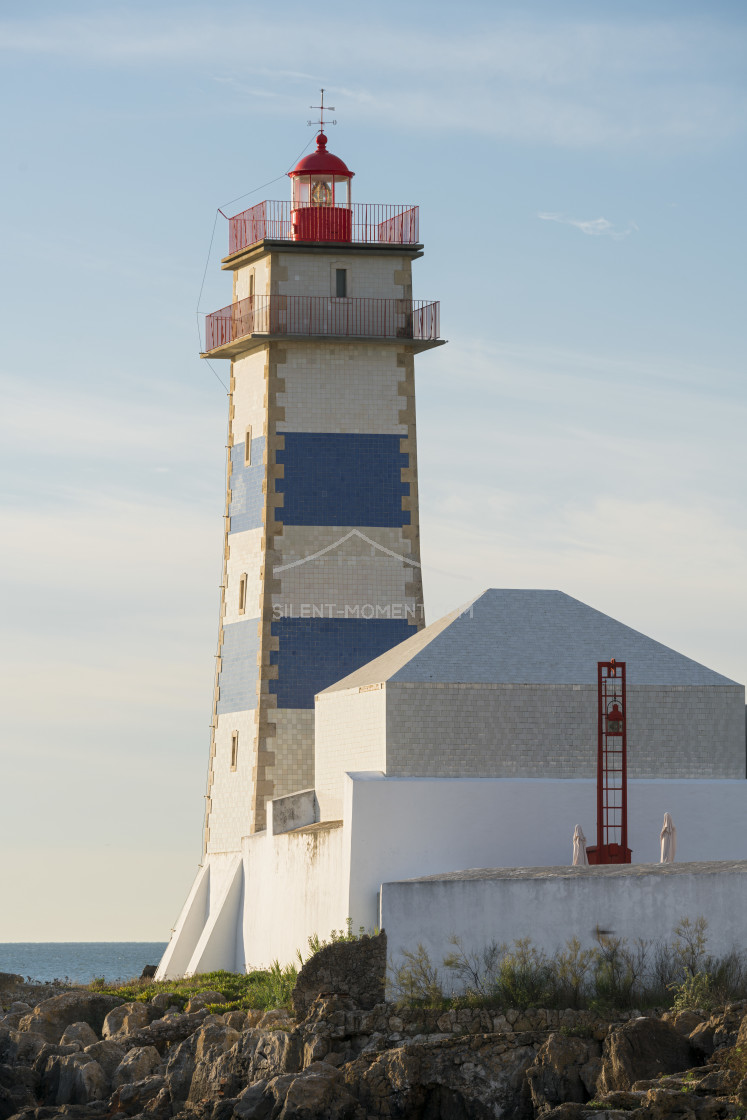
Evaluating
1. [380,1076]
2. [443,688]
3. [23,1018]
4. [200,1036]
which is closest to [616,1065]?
[380,1076]

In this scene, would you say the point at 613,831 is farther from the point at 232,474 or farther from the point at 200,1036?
the point at 232,474

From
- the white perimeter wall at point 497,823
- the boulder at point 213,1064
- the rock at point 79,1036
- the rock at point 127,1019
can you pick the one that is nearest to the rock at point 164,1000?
the rock at point 127,1019

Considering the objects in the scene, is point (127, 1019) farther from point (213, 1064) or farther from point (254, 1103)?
point (254, 1103)

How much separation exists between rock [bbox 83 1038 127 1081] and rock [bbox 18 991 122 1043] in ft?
7.93

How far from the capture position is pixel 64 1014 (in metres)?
27.1

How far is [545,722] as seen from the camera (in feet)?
86.2

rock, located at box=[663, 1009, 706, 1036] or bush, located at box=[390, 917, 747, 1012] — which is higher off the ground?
bush, located at box=[390, 917, 747, 1012]

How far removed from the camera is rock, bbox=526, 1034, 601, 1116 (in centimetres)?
1933

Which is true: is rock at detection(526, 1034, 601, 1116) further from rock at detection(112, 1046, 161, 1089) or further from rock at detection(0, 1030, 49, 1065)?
rock at detection(0, 1030, 49, 1065)

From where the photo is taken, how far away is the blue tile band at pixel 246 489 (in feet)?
108

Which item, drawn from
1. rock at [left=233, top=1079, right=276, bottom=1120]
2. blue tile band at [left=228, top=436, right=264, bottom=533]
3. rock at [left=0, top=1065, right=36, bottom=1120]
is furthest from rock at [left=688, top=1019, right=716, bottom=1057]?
blue tile band at [left=228, top=436, right=264, bottom=533]

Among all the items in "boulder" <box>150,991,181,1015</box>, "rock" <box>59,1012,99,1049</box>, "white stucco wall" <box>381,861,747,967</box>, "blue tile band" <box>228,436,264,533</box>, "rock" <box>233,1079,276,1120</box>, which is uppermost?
"blue tile band" <box>228,436,264,533</box>

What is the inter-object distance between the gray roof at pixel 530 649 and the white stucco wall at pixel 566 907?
4394 mm

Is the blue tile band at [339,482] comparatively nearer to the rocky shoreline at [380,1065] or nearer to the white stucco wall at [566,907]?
the rocky shoreline at [380,1065]
